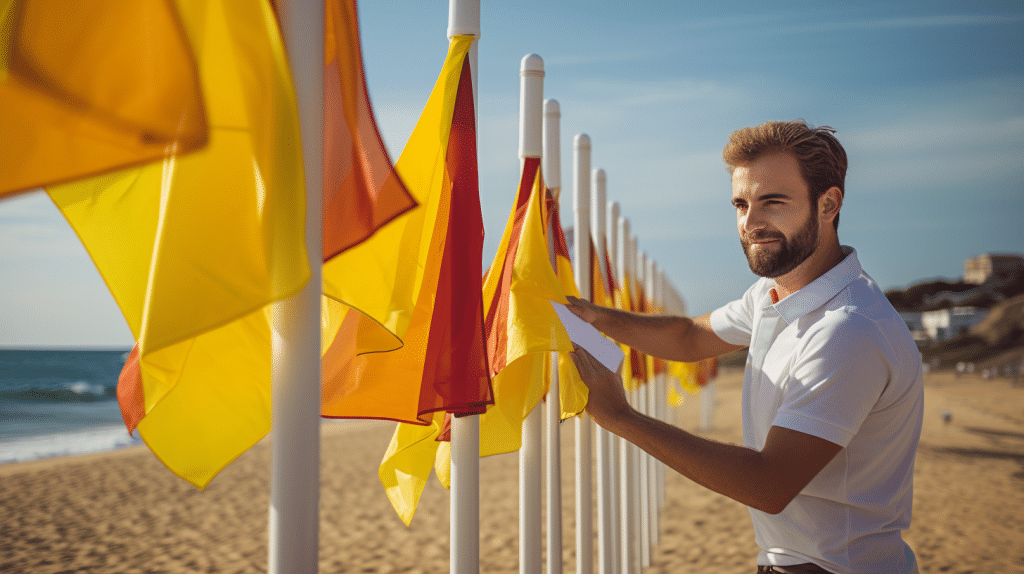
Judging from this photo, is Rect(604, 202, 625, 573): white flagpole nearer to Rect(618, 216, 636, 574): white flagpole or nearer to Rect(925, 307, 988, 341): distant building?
Rect(618, 216, 636, 574): white flagpole

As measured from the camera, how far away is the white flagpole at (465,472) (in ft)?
6.05

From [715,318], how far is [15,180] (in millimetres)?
2462

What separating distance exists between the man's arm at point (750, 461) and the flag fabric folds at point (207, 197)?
3.77ft

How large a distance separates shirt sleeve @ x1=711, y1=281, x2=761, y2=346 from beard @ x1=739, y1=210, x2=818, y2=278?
495 mm

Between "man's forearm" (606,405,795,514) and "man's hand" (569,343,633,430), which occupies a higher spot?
"man's hand" (569,343,633,430)

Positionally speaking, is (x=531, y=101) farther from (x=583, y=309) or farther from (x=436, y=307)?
(x=436, y=307)

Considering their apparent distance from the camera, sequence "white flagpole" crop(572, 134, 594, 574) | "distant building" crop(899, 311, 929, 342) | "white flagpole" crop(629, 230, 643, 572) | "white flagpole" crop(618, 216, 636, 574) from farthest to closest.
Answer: "distant building" crop(899, 311, 929, 342) < "white flagpole" crop(629, 230, 643, 572) < "white flagpole" crop(618, 216, 636, 574) < "white flagpole" crop(572, 134, 594, 574)

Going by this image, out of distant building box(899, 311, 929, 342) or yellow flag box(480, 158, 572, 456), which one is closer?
yellow flag box(480, 158, 572, 456)

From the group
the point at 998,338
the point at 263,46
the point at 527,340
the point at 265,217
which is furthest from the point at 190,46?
the point at 998,338

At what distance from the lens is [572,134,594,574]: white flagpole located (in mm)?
3053

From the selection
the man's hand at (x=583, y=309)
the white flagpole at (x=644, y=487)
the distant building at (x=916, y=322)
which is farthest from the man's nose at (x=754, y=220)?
the distant building at (x=916, y=322)

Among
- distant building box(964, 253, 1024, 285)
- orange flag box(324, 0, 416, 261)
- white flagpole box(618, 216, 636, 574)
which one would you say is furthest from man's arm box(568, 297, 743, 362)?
distant building box(964, 253, 1024, 285)

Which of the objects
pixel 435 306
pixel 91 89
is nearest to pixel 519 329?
pixel 435 306

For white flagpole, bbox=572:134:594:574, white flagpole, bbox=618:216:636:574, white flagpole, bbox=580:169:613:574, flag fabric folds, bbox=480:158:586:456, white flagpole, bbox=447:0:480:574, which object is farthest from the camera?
white flagpole, bbox=618:216:636:574
